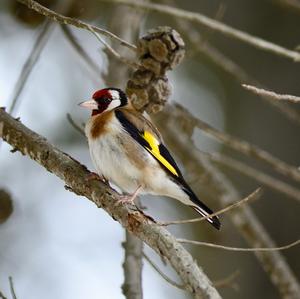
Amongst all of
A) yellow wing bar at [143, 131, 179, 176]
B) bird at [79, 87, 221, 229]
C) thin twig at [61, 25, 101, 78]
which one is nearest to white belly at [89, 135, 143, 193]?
bird at [79, 87, 221, 229]

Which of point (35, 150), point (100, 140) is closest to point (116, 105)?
point (100, 140)

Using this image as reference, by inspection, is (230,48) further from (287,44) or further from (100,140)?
(100,140)

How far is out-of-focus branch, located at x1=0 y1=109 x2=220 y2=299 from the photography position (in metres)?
2.35

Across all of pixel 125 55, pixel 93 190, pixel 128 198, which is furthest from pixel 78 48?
pixel 93 190

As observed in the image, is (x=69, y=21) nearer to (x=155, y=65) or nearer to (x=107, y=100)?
(x=155, y=65)

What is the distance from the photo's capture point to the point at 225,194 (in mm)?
4441

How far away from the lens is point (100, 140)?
3404mm

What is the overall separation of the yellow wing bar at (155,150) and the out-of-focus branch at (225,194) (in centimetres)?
54

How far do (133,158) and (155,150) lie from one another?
0.13 metres

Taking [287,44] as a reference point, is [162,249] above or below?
below

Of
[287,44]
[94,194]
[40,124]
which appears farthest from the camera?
[40,124]

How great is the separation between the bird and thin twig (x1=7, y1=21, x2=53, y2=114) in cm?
37

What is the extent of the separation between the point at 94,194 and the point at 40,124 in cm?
315

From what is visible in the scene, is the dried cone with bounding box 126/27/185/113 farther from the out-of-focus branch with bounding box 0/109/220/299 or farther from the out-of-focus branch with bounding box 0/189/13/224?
the out-of-focus branch with bounding box 0/189/13/224
